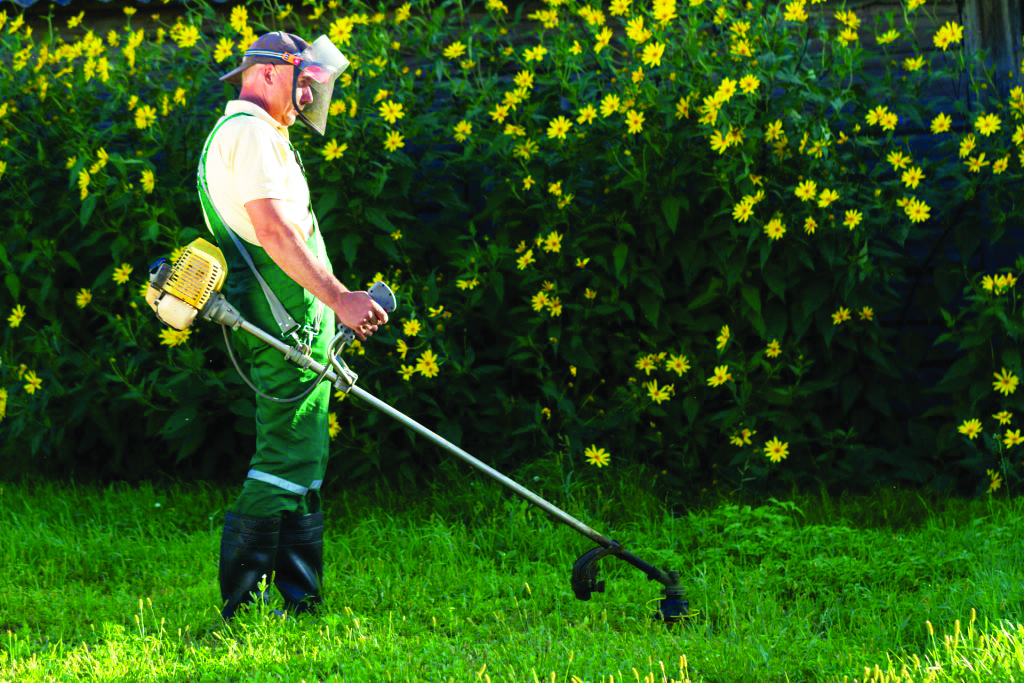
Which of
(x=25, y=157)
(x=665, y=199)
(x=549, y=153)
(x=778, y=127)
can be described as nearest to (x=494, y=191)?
(x=549, y=153)

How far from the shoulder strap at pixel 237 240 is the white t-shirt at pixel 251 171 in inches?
0.9

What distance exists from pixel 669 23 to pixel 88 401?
2983 millimetres

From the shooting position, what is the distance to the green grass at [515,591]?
138 inches

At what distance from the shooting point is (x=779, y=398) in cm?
512

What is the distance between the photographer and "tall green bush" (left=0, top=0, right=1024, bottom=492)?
5.10 m

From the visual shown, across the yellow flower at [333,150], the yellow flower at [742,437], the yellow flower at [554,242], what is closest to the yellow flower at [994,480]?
the yellow flower at [742,437]

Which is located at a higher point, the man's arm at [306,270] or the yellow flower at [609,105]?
the yellow flower at [609,105]

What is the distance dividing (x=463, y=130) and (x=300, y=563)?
2086 mm

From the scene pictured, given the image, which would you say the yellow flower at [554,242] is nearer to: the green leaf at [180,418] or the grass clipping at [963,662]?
the green leaf at [180,418]

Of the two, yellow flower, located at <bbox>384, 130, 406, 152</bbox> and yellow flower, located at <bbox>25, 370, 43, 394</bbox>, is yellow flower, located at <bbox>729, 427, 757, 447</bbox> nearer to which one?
yellow flower, located at <bbox>384, 130, 406, 152</bbox>

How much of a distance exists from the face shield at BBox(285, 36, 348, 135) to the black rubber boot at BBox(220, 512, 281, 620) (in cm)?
123

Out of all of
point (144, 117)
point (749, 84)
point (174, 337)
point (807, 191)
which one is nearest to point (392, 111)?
point (144, 117)

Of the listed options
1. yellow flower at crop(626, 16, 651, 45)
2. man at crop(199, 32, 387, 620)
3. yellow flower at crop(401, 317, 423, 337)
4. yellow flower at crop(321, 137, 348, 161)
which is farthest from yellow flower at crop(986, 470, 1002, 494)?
yellow flower at crop(321, 137, 348, 161)

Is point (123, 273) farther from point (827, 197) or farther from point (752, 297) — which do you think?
point (827, 197)
